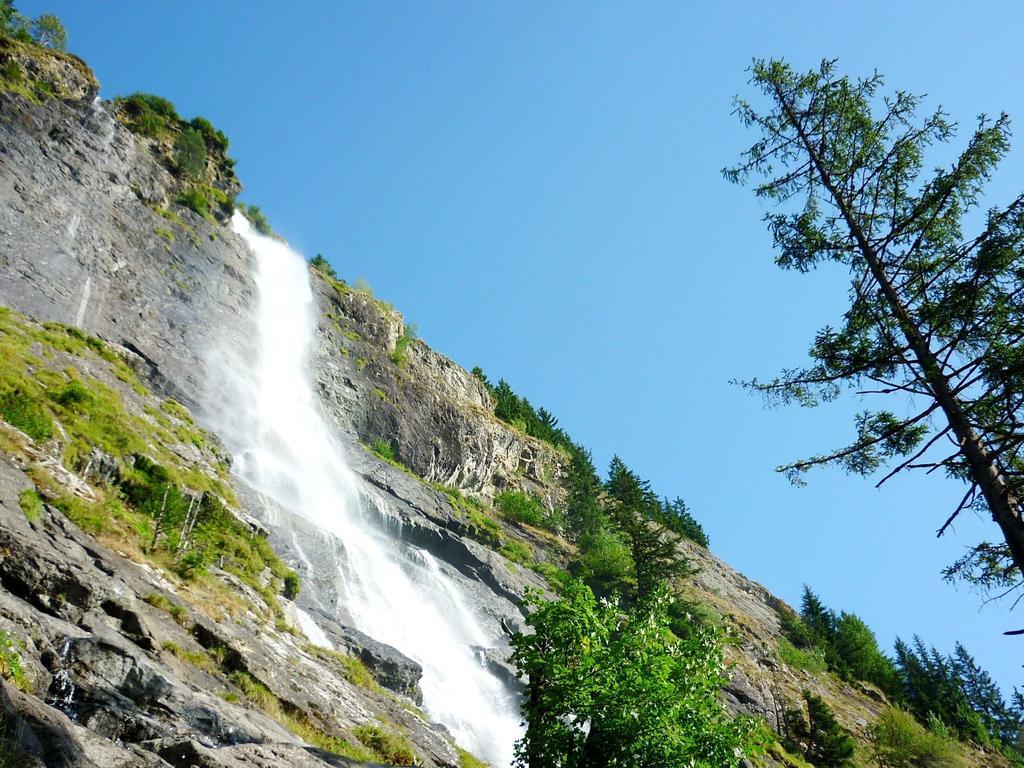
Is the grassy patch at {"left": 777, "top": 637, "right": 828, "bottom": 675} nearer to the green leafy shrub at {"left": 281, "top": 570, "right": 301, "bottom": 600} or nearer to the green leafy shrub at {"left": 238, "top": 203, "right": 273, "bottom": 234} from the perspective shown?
the green leafy shrub at {"left": 281, "top": 570, "right": 301, "bottom": 600}

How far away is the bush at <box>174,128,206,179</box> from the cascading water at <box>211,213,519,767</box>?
889 cm

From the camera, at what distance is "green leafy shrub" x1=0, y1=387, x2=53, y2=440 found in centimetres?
1730

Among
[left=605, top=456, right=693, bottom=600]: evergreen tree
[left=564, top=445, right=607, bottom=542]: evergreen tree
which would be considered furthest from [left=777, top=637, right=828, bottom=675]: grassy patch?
[left=564, top=445, right=607, bottom=542]: evergreen tree

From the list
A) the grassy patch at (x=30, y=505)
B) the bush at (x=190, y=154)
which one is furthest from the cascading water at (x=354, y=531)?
the grassy patch at (x=30, y=505)

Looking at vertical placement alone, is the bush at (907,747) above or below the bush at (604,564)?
below

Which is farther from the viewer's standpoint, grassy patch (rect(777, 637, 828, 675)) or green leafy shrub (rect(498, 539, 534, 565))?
grassy patch (rect(777, 637, 828, 675))

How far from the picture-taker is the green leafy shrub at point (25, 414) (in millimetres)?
17297

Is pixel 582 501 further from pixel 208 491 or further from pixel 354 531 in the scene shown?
pixel 208 491

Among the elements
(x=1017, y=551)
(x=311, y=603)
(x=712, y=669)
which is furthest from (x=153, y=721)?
(x=311, y=603)

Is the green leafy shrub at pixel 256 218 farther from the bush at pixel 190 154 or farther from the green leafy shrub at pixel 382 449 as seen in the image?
the green leafy shrub at pixel 382 449

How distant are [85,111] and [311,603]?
35.9m

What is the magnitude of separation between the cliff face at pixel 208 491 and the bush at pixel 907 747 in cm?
168

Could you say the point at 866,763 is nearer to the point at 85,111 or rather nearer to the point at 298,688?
the point at 298,688

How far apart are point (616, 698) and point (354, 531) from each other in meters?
24.7
